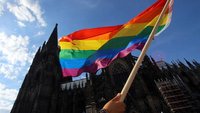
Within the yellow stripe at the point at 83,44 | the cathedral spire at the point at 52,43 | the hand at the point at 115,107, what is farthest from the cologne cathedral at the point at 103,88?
the hand at the point at 115,107

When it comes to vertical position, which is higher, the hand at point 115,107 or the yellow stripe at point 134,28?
the yellow stripe at point 134,28

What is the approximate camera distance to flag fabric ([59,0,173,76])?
18.4ft

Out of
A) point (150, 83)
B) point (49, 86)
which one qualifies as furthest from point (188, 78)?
point (49, 86)

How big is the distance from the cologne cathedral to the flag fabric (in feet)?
56.8

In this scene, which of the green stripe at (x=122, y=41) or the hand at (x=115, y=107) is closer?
the hand at (x=115, y=107)

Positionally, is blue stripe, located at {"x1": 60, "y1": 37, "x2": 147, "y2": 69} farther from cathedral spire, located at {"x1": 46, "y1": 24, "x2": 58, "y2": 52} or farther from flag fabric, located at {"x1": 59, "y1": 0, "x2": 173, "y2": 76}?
cathedral spire, located at {"x1": 46, "y1": 24, "x2": 58, "y2": 52}

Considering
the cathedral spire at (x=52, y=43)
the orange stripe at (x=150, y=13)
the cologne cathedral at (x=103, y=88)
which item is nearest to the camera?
the orange stripe at (x=150, y=13)

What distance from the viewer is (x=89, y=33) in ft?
20.1

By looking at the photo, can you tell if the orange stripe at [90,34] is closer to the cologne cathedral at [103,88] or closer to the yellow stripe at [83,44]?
the yellow stripe at [83,44]

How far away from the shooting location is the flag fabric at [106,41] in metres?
5.59

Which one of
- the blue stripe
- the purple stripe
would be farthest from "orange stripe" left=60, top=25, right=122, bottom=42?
the purple stripe

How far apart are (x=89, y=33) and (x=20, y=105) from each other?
2773 cm

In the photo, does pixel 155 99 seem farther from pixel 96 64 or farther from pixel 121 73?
pixel 96 64

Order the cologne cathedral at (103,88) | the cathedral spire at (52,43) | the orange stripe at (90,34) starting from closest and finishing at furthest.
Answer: the orange stripe at (90,34), the cologne cathedral at (103,88), the cathedral spire at (52,43)
